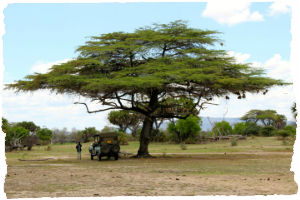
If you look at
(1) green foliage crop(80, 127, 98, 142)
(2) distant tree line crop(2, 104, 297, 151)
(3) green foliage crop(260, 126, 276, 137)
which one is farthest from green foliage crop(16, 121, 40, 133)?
(3) green foliage crop(260, 126, 276, 137)

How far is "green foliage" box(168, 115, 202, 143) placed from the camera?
165 ft

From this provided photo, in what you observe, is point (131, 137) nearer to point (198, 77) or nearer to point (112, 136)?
point (112, 136)

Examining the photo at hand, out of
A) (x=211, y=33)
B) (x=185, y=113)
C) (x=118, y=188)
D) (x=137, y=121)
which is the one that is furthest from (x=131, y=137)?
(x=118, y=188)

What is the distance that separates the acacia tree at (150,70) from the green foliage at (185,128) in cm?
2419

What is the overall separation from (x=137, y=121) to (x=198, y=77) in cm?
4355

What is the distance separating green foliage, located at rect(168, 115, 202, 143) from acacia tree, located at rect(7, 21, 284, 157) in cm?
2419

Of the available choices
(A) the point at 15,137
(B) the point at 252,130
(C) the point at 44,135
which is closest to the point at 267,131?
(B) the point at 252,130

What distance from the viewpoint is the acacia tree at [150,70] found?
2266 centimetres

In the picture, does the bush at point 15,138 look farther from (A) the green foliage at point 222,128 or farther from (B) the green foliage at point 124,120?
(A) the green foliage at point 222,128

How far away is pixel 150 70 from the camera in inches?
898

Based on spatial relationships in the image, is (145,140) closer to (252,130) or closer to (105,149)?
(105,149)

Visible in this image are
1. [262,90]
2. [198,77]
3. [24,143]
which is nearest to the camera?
[198,77]

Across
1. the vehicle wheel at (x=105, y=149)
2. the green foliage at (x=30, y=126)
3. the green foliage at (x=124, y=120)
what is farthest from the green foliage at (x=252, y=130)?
the vehicle wheel at (x=105, y=149)

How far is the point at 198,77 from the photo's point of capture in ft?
70.1
